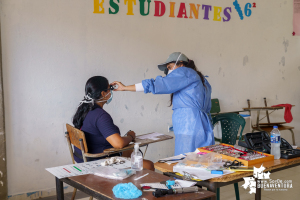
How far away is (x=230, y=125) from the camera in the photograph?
2990mm

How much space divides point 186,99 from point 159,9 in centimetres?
153

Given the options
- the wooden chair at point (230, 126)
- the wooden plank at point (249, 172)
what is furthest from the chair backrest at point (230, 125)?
the wooden plank at point (249, 172)

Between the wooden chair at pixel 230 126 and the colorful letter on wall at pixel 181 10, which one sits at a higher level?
the colorful letter on wall at pixel 181 10

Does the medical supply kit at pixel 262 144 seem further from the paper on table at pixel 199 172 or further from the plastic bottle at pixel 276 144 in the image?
the paper on table at pixel 199 172

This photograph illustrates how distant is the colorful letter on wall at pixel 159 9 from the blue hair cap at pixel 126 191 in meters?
2.68

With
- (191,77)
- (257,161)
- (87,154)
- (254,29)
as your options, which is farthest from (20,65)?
(254,29)

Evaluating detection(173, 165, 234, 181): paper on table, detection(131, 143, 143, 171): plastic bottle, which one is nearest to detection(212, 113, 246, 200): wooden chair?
detection(173, 165, 234, 181): paper on table

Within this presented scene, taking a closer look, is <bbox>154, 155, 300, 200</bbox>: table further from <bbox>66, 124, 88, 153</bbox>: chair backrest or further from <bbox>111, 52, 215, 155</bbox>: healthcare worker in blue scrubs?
<bbox>111, 52, 215, 155</bbox>: healthcare worker in blue scrubs

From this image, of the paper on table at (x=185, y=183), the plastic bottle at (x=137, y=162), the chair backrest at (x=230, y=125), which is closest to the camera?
the paper on table at (x=185, y=183)

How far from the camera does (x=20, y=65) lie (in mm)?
2963

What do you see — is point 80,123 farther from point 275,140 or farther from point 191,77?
point 275,140

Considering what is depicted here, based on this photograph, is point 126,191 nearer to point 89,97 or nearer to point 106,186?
point 106,186

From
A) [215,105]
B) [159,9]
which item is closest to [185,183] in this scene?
[159,9]

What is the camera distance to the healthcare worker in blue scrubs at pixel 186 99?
8.30 ft
